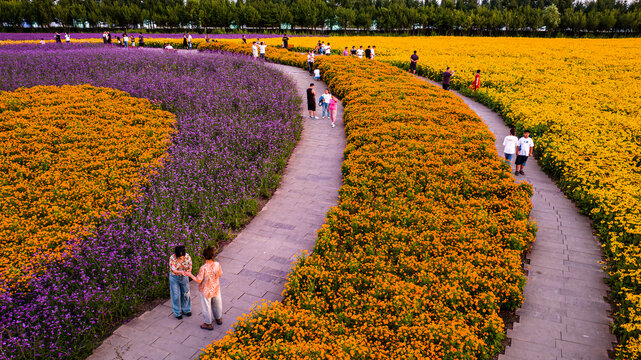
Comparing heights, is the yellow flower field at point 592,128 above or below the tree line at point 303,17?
below

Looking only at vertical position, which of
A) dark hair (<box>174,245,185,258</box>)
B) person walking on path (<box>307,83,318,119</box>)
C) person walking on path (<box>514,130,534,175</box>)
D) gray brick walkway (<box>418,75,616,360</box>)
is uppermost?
person walking on path (<box>307,83,318,119</box>)

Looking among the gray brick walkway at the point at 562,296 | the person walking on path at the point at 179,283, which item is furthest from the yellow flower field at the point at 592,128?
the person walking on path at the point at 179,283

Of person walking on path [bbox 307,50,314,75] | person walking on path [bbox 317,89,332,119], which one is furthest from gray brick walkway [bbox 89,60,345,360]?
person walking on path [bbox 307,50,314,75]

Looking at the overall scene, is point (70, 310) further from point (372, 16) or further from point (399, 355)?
point (372, 16)

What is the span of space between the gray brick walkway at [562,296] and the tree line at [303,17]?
7800cm

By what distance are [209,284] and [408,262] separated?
4064mm

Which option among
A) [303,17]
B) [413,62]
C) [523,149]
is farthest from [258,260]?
[303,17]

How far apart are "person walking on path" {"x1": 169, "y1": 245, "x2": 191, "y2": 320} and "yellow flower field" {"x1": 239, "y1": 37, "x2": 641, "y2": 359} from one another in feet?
25.6

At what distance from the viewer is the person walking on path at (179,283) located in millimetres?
7045

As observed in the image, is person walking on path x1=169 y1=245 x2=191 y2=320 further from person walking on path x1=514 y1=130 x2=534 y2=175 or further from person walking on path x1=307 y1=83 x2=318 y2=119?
person walking on path x1=307 y1=83 x2=318 y2=119

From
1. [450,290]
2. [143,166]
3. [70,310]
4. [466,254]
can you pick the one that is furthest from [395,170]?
[70,310]

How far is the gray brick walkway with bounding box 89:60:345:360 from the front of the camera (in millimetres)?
6949

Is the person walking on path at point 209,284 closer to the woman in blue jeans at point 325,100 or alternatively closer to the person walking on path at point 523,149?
the person walking on path at point 523,149

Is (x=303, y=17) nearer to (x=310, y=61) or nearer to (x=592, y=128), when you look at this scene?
(x=310, y=61)
